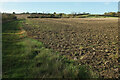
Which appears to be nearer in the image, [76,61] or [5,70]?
[5,70]

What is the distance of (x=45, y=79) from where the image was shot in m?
3.89

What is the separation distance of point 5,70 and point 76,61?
3269 mm

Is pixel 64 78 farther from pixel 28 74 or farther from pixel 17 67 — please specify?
pixel 17 67

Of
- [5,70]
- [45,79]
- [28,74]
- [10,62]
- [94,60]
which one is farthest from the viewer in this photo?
[94,60]

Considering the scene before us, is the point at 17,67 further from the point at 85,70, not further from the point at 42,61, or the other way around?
the point at 85,70

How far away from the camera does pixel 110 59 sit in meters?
5.77

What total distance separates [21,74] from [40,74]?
0.74m

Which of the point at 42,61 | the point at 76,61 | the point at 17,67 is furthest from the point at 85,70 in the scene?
the point at 17,67

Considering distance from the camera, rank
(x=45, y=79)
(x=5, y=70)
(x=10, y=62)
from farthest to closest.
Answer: (x=10, y=62) < (x=5, y=70) < (x=45, y=79)

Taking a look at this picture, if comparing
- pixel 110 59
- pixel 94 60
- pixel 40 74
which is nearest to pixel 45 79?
pixel 40 74

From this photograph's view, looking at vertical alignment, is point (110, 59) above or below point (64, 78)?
above

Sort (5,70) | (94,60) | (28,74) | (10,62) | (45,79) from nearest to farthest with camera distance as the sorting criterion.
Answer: (45,79), (28,74), (5,70), (10,62), (94,60)

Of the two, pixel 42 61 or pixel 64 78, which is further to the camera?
pixel 42 61

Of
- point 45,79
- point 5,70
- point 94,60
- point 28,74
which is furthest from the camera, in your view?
point 94,60
